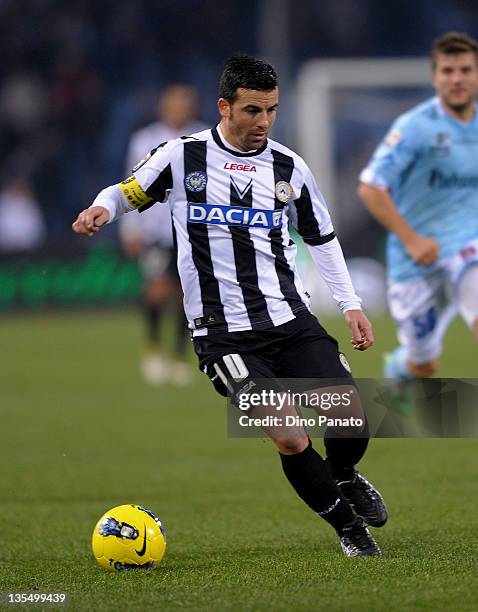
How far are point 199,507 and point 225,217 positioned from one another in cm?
200

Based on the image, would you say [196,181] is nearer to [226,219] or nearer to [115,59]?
[226,219]

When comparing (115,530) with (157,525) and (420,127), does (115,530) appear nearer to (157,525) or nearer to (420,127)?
(157,525)

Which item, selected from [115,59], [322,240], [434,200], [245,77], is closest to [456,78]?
[434,200]

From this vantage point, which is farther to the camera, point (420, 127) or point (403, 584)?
point (420, 127)

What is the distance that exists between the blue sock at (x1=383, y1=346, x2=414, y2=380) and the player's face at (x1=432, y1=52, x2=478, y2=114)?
Answer: 1.58 meters

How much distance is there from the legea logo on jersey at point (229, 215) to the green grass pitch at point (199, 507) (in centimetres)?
137

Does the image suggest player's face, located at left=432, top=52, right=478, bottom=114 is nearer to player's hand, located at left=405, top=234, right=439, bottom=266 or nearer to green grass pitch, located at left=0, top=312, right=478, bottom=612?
player's hand, located at left=405, top=234, right=439, bottom=266

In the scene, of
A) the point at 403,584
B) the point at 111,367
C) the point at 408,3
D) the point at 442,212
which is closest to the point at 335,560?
the point at 403,584

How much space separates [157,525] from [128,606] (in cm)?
85

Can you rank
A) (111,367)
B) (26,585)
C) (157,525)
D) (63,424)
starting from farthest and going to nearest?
(111,367) → (63,424) → (157,525) → (26,585)

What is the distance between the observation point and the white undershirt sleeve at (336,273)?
5508 mm

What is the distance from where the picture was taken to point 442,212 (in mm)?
7793

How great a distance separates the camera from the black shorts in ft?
17.3

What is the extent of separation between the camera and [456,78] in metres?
7.60
